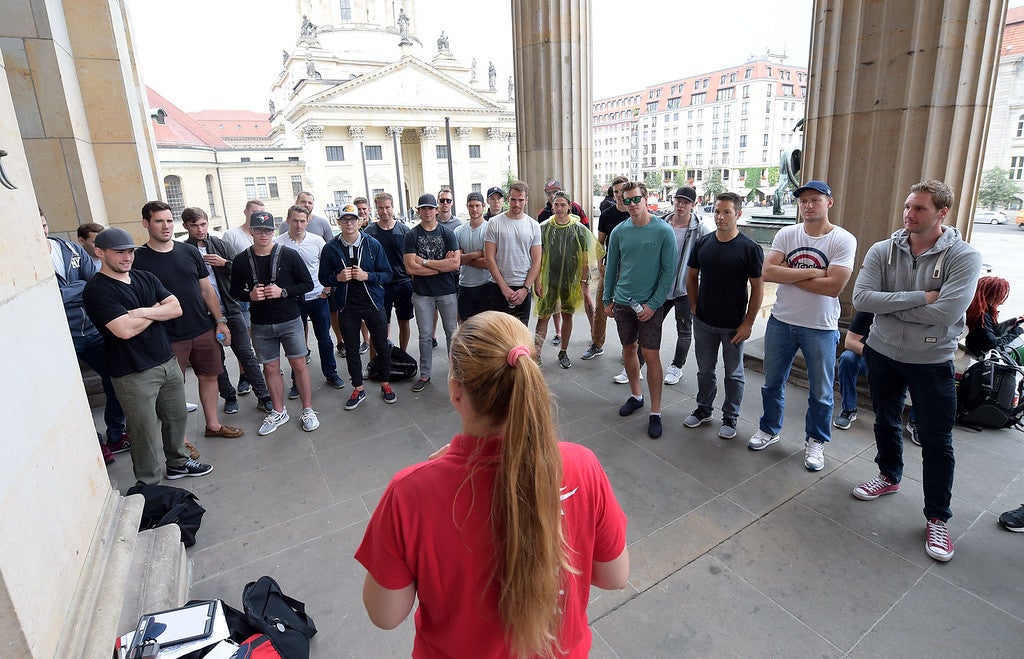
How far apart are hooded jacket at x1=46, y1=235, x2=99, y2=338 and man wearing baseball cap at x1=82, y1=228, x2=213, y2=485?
0.96 metres

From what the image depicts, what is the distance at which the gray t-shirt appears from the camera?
6.22m

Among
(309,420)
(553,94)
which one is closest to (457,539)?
(309,420)

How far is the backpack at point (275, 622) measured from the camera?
2273mm

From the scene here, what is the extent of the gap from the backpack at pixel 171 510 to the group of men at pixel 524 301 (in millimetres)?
548

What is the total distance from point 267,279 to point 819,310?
15.3 feet

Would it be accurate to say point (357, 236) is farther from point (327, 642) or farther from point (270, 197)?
point (270, 197)

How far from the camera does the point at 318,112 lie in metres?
56.4

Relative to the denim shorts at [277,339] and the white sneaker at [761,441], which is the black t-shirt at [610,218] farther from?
the denim shorts at [277,339]

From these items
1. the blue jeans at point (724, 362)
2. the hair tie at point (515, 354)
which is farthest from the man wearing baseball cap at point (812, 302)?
the hair tie at point (515, 354)

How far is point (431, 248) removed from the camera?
584 centimetres

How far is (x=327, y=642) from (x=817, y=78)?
20.1 ft

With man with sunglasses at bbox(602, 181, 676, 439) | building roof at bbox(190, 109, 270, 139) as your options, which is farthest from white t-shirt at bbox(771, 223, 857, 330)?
building roof at bbox(190, 109, 270, 139)

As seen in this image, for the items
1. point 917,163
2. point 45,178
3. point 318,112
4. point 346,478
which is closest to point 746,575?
point 346,478

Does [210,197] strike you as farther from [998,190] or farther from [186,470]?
[998,190]
